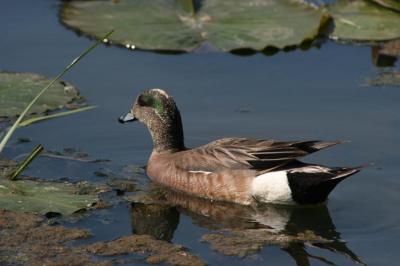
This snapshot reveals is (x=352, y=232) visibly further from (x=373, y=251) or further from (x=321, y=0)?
(x=321, y=0)

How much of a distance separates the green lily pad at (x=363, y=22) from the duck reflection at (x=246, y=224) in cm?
304

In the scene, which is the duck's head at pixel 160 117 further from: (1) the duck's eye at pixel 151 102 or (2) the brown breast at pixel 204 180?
(2) the brown breast at pixel 204 180

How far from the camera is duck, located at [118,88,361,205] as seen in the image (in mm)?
8984

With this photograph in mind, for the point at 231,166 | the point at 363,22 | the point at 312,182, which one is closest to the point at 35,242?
the point at 231,166

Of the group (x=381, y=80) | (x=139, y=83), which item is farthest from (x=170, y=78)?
(x=381, y=80)

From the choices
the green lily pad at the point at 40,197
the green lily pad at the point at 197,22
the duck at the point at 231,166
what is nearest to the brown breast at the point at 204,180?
the duck at the point at 231,166

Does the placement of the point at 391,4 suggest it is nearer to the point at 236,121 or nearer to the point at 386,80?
the point at 386,80

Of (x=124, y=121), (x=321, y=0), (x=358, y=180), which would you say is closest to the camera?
(x=358, y=180)

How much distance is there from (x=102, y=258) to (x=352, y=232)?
1.69 meters

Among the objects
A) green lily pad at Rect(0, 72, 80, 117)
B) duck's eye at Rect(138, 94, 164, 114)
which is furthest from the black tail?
green lily pad at Rect(0, 72, 80, 117)

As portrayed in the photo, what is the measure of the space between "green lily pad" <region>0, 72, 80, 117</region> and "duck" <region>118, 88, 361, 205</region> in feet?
1.79

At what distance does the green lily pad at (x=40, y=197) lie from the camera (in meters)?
8.34

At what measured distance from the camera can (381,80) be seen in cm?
1105

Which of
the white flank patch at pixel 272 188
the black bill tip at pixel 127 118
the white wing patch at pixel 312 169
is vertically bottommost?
the white flank patch at pixel 272 188
